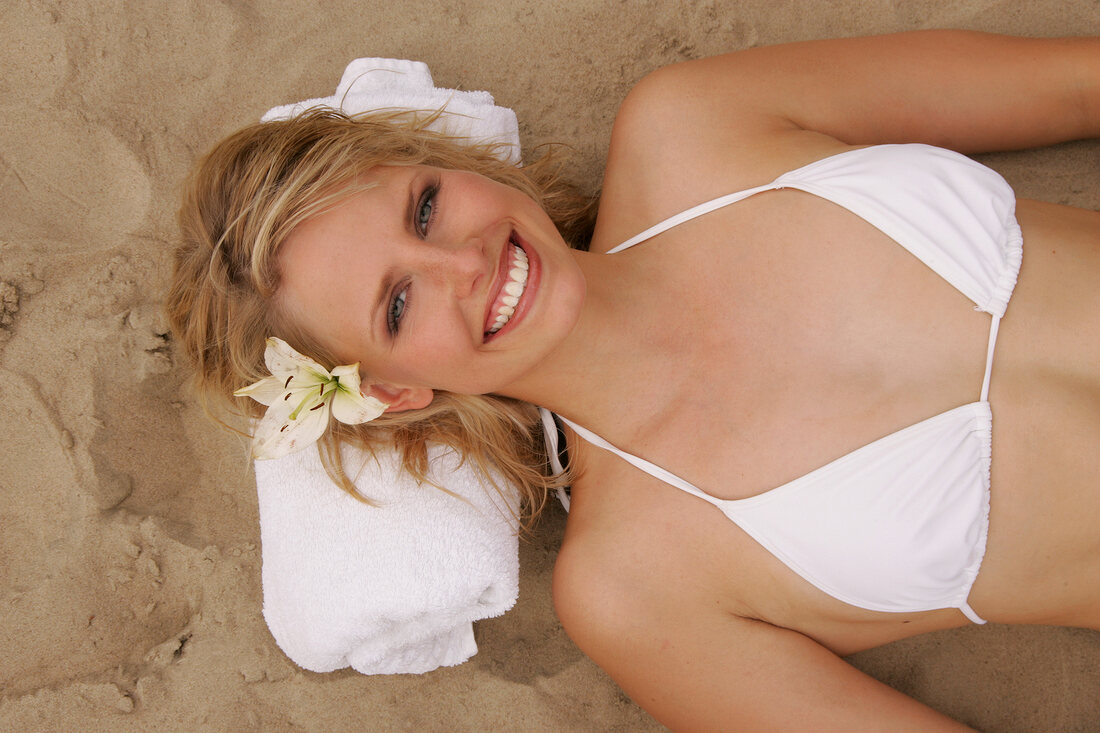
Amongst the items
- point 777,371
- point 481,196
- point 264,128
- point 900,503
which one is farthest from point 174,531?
point 900,503

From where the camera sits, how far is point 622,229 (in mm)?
2021

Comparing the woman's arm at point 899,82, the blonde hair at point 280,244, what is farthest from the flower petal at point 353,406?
the woman's arm at point 899,82

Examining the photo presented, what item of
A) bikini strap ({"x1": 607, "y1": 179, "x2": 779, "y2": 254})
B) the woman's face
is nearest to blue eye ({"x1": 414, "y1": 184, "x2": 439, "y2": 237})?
the woman's face

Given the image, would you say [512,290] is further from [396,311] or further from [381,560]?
[381,560]

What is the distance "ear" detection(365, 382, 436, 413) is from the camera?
1776 mm

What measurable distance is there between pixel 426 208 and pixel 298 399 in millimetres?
487

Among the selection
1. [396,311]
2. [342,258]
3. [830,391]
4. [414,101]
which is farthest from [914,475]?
[414,101]

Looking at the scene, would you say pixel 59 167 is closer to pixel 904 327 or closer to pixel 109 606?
pixel 109 606

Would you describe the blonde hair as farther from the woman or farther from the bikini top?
the bikini top

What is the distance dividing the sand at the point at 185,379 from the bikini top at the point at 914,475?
0.72 meters

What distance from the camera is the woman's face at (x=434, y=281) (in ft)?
5.07

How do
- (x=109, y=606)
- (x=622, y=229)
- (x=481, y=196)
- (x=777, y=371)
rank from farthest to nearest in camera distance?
(x=109, y=606) → (x=622, y=229) → (x=777, y=371) → (x=481, y=196)

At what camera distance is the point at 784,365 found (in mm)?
1801

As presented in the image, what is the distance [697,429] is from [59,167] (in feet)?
6.63
